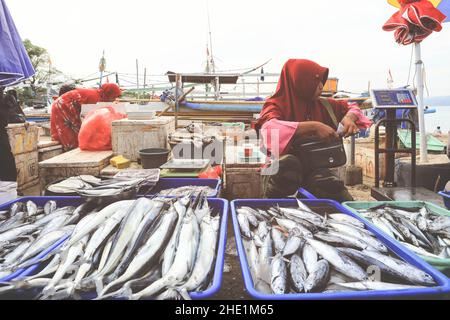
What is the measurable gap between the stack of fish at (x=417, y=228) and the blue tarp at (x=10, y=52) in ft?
12.7

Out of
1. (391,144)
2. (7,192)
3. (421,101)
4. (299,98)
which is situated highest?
(421,101)

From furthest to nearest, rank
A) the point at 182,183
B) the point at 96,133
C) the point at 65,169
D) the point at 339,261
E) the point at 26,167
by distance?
the point at 26,167, the point at 96,133, the point at 65,169, the point at 182,183, the point at 339,261

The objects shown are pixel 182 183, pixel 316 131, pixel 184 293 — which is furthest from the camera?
pixel 182 183

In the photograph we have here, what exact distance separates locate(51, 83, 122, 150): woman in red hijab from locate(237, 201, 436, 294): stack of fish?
20.6ft

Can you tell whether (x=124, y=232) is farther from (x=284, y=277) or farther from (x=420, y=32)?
(x=420, y=32)

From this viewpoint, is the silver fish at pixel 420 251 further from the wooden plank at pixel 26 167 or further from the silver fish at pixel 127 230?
the wooden plank at pixel 26 167

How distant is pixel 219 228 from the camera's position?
2.06 meters

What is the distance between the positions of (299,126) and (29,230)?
2545mm

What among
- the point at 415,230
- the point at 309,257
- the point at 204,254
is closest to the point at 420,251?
the point at 415,230

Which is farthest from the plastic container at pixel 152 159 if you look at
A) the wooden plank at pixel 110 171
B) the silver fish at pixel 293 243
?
the silver fish at pixel 293 243

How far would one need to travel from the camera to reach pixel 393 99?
4227 millimetres

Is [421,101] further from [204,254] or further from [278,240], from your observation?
[204,254]

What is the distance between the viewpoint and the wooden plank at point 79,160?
4.35 meters

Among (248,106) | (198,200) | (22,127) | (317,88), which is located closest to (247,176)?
(317,88)
